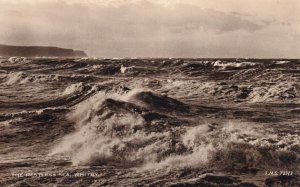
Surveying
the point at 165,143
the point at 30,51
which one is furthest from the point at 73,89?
the point at 30,51

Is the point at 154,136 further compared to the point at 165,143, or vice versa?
the point at 154,136

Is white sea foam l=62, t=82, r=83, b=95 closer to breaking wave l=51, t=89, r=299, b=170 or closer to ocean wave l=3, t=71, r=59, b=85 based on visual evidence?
ocean wave l=3, t=71, r=59, b=85

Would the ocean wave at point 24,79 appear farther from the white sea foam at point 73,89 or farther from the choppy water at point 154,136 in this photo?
the choppy water at point 154,136

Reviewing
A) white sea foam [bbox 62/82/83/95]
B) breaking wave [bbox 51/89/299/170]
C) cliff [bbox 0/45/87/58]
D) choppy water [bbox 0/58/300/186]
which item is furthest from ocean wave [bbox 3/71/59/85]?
cliff [bbox 0/45/87/58]

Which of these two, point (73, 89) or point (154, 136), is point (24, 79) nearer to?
point (73, 89)

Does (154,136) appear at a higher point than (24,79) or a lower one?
higher

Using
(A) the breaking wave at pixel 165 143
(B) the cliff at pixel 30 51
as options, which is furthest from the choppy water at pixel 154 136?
(B) the cliff at pixel 30 51

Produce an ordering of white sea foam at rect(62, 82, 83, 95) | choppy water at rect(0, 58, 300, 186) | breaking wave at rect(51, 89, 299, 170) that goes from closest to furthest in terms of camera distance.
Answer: choppy water at rect(0, 58, 300, 186) < breaking wave at rect(51, 89, 299, 170) < white sea foam at rect(62, 82, 83, 95)

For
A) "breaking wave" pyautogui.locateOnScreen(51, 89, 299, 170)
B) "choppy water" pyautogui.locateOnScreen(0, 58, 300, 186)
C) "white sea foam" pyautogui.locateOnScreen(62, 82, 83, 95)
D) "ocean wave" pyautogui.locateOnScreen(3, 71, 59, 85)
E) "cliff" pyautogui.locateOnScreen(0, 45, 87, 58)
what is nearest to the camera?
"choppy water" pyautogui.locateOnScreen(0, 58, 300, 186)

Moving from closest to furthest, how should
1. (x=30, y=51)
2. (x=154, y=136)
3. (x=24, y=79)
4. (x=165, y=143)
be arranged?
(x=165, y=143) → (x=154, y=136) → (x=24, y=79) → (x=30, y=51)
